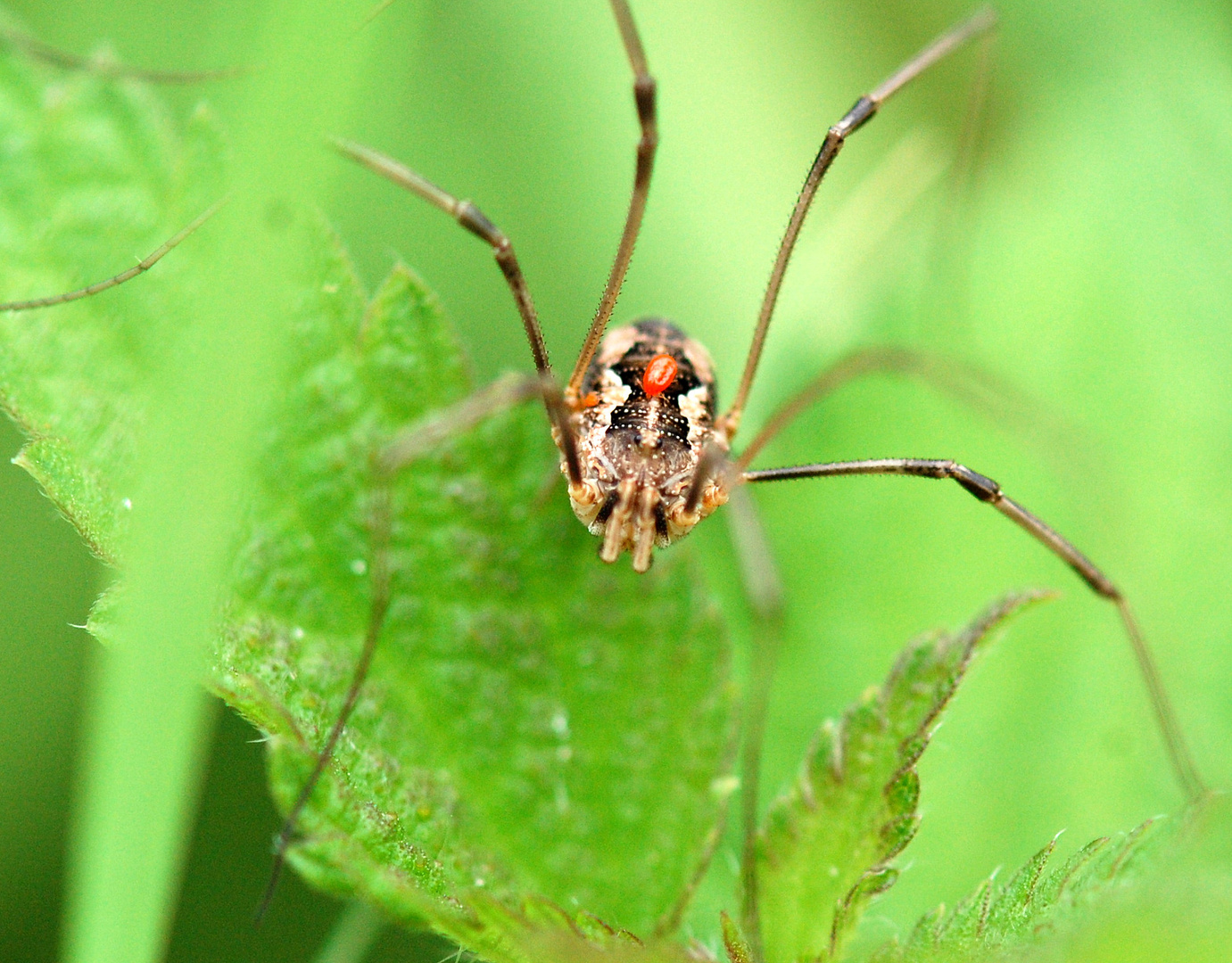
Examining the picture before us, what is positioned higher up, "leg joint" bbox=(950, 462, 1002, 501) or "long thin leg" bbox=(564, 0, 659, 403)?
"long thin leg" bbox=(564, 0, 659, 403)

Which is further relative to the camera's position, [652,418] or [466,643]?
[652,418]

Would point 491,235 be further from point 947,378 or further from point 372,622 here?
point 947,378

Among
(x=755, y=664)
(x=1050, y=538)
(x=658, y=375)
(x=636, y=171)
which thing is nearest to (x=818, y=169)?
(x=636, y=171)

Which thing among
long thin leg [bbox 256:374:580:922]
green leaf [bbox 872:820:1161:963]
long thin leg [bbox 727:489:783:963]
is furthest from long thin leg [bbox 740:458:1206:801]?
green leaf [bbox 872:820:1161:963]

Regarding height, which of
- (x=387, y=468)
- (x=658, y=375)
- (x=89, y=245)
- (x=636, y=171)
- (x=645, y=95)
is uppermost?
(x=645, y=95)

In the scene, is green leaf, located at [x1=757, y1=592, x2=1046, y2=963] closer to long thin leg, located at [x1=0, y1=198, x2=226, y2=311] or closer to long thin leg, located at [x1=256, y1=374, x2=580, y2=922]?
long thin leg, located at [x1=256, y1=374, x2=580, y2=922]

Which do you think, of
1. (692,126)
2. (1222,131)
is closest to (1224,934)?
(1222,131)
